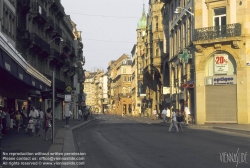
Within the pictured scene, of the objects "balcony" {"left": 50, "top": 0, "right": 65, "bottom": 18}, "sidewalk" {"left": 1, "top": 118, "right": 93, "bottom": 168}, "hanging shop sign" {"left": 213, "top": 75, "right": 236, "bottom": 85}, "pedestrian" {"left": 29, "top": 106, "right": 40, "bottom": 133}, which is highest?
"balcony" {"left": 50, "top": 0, "right": 65, "bottom": 18}

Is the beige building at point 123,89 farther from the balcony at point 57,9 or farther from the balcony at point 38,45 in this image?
the balcony at point 38,45

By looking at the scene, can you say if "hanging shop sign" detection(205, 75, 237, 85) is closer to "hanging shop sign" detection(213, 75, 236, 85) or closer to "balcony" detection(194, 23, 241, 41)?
"hanging shop sign" detection(213, 75, 236, 85)

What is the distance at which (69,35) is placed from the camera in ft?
283

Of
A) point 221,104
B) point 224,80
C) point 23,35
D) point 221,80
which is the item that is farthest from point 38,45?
point 221,104

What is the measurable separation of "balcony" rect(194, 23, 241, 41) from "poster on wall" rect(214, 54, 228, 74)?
6.19ft

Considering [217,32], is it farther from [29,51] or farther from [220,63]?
[29,51]

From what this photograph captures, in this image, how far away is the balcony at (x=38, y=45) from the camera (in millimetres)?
46688

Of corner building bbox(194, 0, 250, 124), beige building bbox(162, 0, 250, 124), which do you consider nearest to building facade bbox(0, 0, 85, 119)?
beige building bbox(162, 0, 250, 124)

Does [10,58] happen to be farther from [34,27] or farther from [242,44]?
[34,27]

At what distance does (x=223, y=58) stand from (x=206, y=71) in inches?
87.4

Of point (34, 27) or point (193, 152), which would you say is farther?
point (34, 27)

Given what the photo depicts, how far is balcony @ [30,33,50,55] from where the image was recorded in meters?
46.7

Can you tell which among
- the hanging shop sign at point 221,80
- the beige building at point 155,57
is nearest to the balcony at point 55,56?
the beige building at point 155,57

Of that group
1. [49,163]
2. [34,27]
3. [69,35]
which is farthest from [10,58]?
[69,35]
